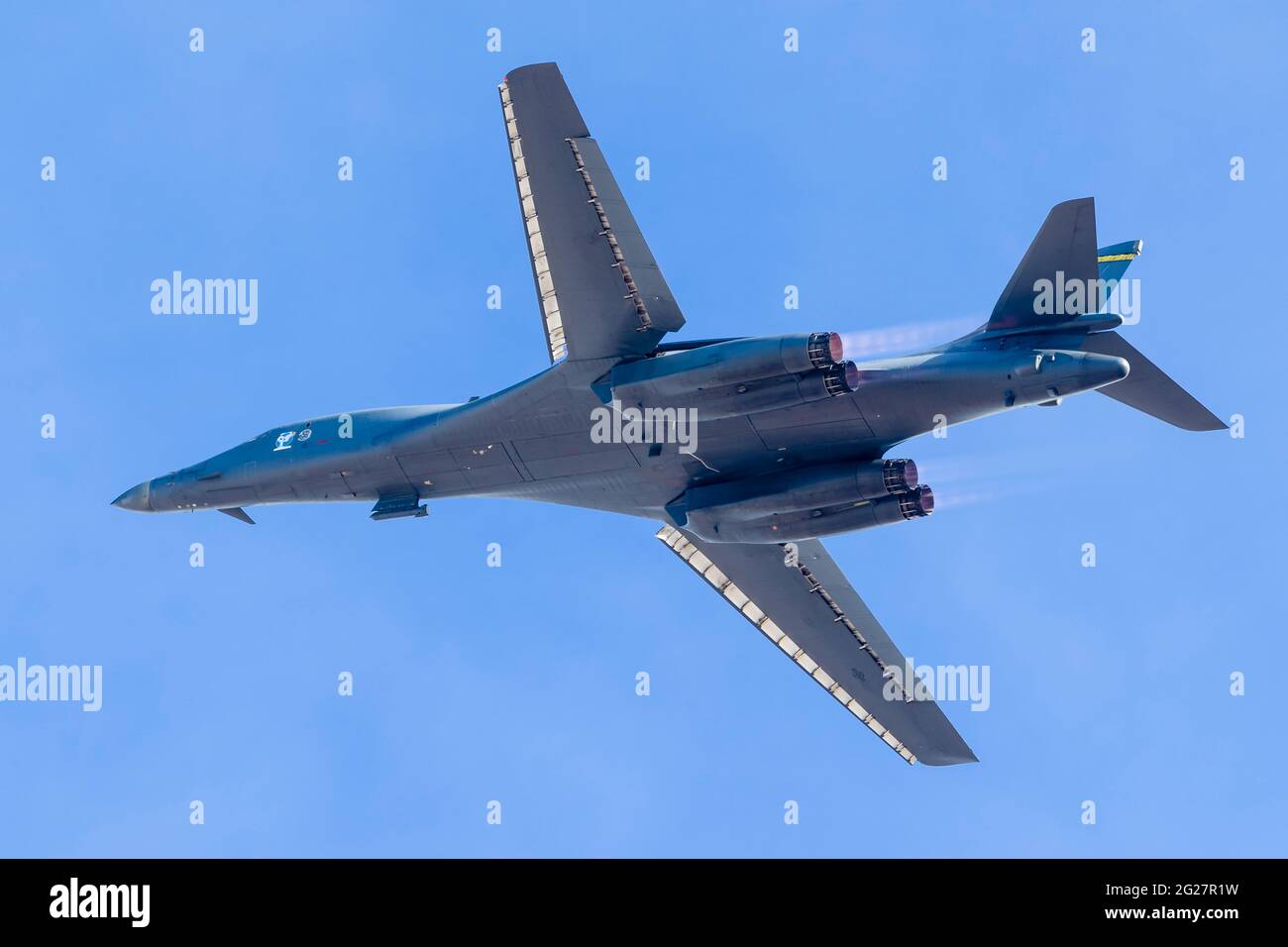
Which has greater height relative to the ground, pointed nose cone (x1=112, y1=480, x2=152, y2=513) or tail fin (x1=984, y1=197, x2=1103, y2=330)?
tail fin (x1=984, y1=197, x2=1103, y2=330)

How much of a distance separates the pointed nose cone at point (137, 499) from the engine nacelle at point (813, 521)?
1662cm

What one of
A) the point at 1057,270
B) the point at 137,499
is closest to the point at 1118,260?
the point at 1057,270

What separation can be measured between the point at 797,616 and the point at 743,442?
8652mm

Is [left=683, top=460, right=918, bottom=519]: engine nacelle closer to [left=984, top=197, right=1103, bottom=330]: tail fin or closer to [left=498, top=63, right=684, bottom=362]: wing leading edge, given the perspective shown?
[left=984, top=197, right=1103, bottom=330]: tail fin

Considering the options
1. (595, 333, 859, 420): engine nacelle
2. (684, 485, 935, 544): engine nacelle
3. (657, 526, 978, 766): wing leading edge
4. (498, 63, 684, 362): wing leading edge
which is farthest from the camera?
(657, 526, 978, 766): wing leading edge

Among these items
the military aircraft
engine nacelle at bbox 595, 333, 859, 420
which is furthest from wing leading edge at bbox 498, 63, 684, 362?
engine nacelle at bbox 595, 333, 859, 420

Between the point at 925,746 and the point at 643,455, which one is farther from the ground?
the point at 643,455

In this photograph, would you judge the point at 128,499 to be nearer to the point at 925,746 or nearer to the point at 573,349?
the point at 573,349

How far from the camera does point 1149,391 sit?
120 ft

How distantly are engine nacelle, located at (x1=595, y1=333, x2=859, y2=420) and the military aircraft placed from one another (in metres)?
0.05

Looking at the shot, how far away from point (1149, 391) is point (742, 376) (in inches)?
360

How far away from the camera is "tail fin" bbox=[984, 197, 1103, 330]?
35.9 metres

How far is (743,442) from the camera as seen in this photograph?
1576 inches
